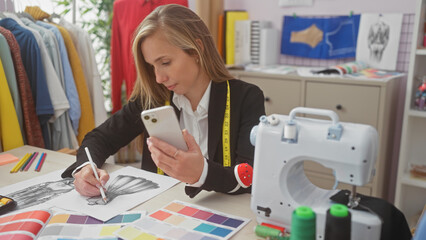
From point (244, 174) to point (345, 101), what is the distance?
4.71ft

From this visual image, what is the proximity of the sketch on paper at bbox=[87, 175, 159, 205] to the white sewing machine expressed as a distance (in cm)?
40

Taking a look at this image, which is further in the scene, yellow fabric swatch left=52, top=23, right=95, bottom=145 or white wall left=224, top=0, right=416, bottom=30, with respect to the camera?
white wall left=224, top=0, right=416, bottom=30

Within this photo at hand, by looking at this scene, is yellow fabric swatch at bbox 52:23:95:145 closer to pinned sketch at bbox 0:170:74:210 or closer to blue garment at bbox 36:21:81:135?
blue garment at bbox 36:21:81:135

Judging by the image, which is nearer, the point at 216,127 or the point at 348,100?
the point at 216,127

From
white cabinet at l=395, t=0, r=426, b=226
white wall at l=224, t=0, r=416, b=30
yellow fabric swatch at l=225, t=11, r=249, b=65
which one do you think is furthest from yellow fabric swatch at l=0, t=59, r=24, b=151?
white cabinet at l=395, t=0, r=426, b=226

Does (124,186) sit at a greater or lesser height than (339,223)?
lesser

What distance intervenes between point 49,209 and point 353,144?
0.79m

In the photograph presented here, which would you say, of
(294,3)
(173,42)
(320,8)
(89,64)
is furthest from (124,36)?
(173,42)

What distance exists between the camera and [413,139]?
252 centimetres

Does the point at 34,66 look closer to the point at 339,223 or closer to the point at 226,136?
the point at 226,136

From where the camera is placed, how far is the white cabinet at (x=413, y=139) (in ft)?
7.25

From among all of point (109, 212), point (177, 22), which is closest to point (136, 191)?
point (109, 212)

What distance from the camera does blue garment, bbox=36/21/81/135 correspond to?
2104 millimetres

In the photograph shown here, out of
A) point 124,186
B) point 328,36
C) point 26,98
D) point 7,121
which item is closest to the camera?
point 124,186
